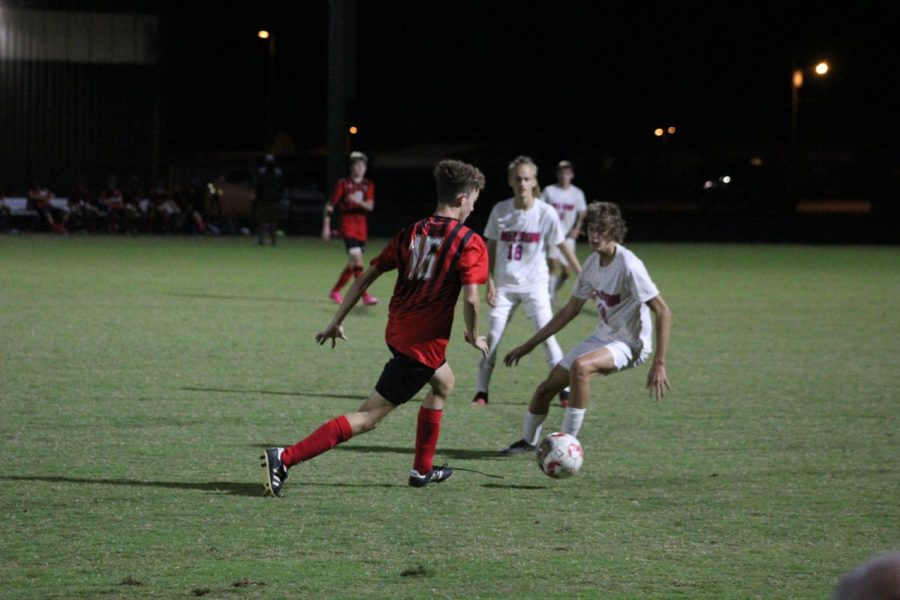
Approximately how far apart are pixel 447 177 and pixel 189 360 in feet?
20.6

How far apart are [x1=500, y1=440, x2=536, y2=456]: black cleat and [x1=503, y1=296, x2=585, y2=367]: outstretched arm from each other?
2.08ft

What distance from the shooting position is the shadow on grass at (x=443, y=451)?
854 cm

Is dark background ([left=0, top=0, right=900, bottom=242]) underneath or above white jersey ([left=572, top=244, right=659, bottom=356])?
above

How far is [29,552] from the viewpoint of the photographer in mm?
5922

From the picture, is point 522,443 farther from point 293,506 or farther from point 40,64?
point 40,64

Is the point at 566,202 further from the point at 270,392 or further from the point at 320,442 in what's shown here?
the point at 320,442

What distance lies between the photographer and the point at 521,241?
10.8 metres

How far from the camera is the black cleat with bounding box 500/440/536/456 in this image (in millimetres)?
8531

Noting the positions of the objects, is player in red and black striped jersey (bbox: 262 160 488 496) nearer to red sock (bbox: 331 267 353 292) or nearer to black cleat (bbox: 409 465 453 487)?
black cleat (bbox: 409 465 453 487)

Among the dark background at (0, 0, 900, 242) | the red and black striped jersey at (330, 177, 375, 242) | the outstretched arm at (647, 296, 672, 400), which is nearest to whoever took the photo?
the outstretched arm at (647, 296, 672, 400)

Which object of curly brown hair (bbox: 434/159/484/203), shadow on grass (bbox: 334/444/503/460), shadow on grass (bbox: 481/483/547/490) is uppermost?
curly brown hair (bbox: 434/159/484/203)

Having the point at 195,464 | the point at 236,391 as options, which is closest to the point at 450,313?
the point at 195,464

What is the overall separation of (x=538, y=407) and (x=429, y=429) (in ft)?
3.89

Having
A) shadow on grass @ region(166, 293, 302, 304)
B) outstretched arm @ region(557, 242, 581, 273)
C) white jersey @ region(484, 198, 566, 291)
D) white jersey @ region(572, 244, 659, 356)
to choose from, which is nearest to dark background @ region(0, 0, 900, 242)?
shadow on grass @ region(166, 293, 302, 304)
